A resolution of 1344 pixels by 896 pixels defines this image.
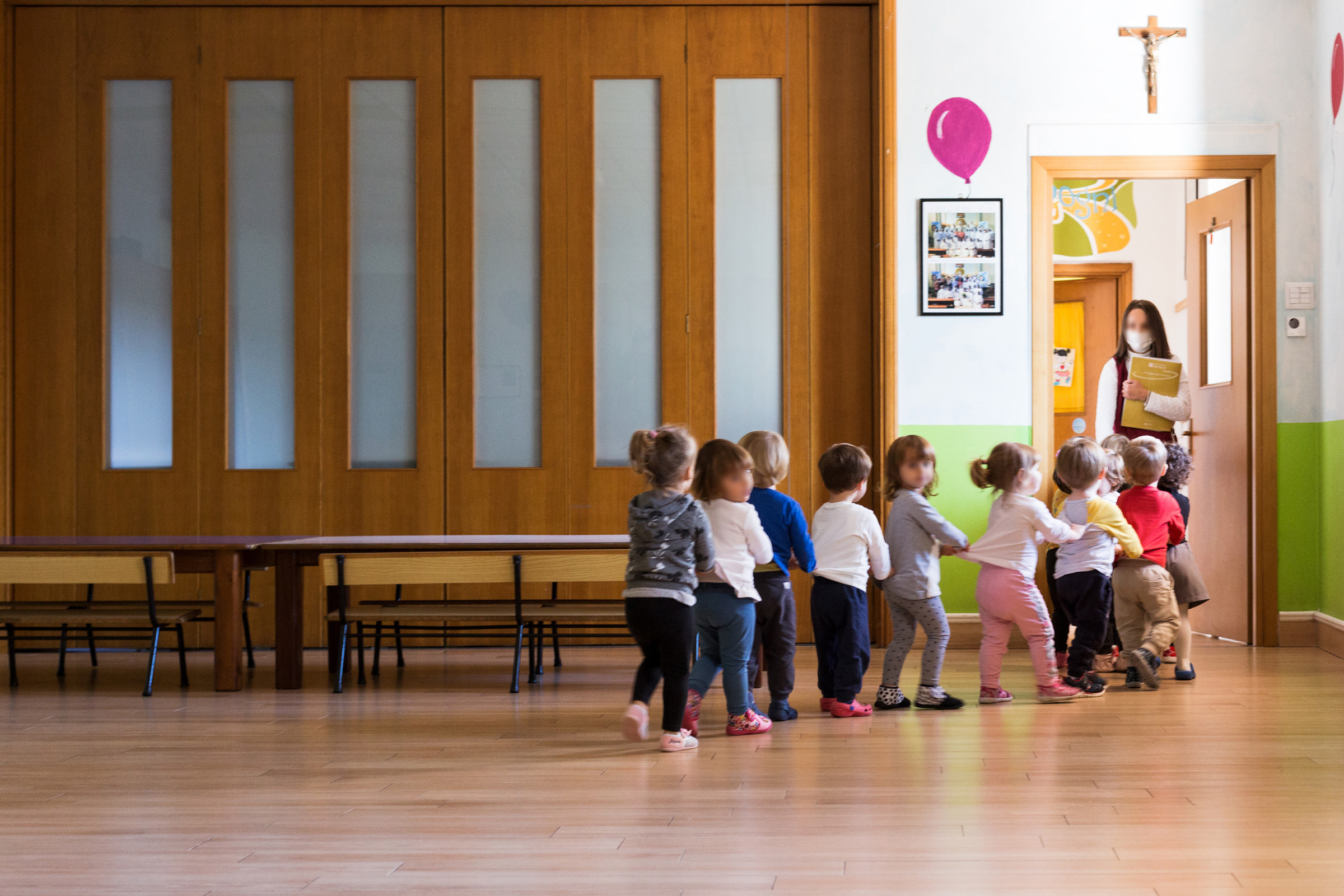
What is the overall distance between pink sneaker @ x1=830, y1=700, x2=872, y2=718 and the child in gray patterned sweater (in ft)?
2.16

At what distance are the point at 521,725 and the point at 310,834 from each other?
1.32 metres

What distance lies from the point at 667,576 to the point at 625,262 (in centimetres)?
276

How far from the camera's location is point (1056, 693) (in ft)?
13.7

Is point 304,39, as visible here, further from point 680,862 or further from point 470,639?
point 680,862

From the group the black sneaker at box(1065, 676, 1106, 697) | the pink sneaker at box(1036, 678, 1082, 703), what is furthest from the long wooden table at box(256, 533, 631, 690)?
the black sneaker at box(1065, 676, 1106, 697)

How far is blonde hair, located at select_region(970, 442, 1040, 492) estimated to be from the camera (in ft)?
13.5

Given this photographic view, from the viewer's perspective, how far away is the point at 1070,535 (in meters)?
4.12

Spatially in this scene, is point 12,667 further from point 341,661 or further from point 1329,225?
point 1329,225

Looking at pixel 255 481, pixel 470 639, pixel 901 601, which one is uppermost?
pixel 255 481

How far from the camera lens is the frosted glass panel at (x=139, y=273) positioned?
5.80 metres

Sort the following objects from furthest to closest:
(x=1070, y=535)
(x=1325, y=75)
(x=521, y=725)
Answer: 1. (x=1325, y=75)
2. (x=1070, y=535)
3. (x=521, y=725)

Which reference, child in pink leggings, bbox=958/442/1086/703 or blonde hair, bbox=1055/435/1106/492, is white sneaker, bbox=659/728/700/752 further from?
blonde hair, bbox=1055/435/1106/492

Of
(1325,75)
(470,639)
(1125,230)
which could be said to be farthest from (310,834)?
(1125,230)

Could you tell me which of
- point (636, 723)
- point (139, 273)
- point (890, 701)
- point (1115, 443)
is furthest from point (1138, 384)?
point (139, 273)
